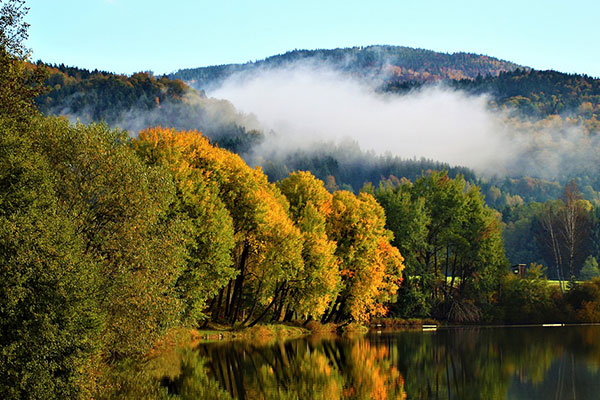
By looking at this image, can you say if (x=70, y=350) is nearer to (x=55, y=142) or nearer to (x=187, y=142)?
(x=55, y=142)

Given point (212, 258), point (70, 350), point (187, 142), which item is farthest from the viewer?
point (187, 142)

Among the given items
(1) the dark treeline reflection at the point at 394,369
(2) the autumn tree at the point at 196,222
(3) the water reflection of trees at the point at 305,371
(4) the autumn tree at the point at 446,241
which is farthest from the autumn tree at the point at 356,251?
(2) the autumn tree at the point at 196,222

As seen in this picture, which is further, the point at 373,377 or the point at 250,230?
the point at 250,230

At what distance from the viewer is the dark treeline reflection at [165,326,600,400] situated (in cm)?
4084

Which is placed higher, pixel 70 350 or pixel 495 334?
pixel 70 350

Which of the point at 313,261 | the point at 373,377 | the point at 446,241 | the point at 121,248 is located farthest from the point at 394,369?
the point at 446,241

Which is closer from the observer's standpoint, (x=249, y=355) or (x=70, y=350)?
(x=70, y=350)

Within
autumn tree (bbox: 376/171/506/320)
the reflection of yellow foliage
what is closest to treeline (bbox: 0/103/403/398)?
the reflection of yellow foliage

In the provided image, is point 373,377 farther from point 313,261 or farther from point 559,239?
point 559,239

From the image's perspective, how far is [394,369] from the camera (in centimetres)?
5116

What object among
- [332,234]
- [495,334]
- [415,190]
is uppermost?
[415,190]

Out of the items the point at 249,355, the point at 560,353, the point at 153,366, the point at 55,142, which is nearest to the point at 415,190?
the point at 560,353

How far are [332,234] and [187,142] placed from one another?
2700 cm

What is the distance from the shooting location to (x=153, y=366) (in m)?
50.6
